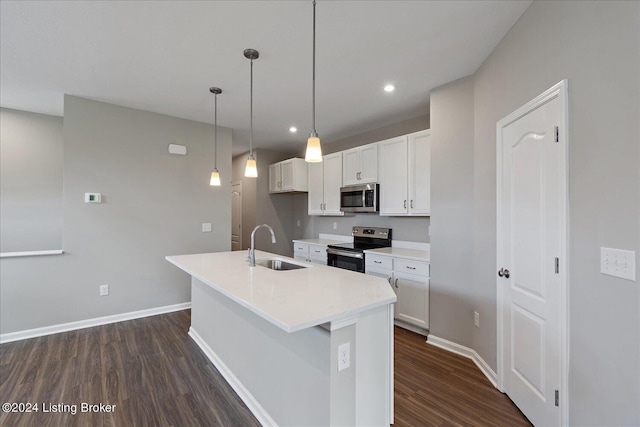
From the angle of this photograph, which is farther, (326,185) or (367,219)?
(326,185)

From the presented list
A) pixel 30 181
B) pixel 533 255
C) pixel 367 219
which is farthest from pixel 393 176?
pixel 30 181

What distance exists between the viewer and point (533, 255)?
5.82 feet

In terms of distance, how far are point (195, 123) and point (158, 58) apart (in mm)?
1782

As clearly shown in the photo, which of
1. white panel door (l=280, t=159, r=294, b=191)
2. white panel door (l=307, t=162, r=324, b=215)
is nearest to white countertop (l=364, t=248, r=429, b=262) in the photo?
white panel door (l=307, t=162, r=324, b=215)

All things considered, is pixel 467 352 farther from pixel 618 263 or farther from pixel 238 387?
pixel 238 387

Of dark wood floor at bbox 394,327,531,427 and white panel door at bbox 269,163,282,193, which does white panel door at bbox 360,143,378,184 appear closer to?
white panel door at bbox 269,163,282,193

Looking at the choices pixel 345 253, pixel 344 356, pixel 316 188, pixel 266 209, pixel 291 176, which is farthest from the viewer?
pixel 266 209

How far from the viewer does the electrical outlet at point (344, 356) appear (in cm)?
135

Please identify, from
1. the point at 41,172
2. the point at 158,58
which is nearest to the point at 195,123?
the point at 158,58

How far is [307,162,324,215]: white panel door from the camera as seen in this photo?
191 inches

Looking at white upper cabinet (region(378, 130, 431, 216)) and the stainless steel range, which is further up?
white upper cabinet (region(378, 130, 431, 216))

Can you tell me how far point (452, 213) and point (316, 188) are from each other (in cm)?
264

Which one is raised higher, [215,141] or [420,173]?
[215,141]

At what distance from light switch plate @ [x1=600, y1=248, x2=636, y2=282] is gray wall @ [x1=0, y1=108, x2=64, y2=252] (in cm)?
571
